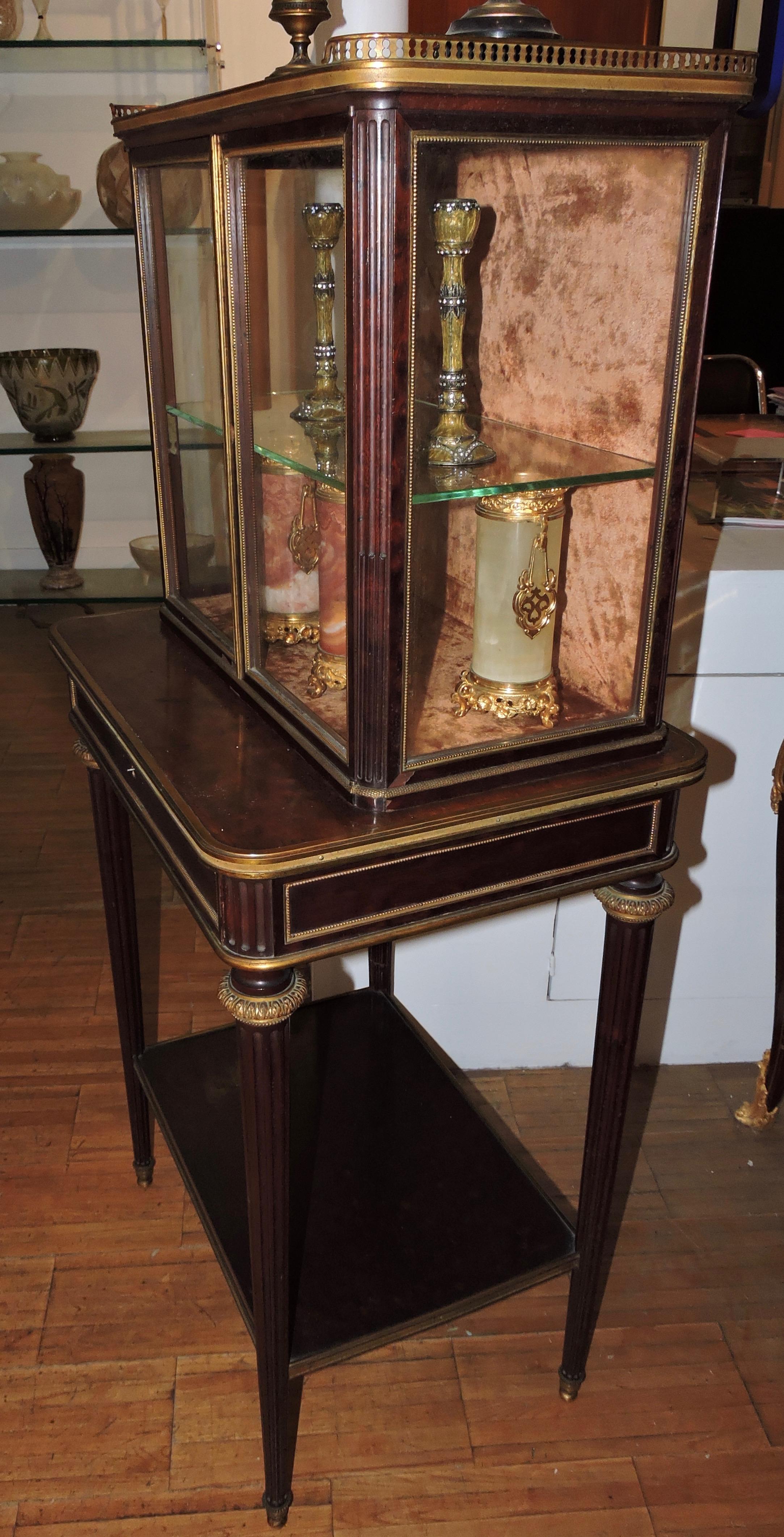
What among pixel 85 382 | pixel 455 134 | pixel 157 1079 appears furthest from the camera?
pixel 85 382

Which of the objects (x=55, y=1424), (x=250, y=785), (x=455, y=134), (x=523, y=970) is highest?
(x=455, y=134)

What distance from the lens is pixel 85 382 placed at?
12.2ft

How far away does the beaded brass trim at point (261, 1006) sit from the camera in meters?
1.16

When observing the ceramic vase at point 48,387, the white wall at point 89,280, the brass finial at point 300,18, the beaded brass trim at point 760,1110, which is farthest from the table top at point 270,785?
the white wall at point 89,280

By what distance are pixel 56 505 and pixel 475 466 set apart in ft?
10.4

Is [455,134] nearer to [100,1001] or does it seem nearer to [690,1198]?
[690,1198]

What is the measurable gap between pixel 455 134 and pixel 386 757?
1.74 ft

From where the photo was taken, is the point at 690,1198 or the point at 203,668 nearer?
the point at 203,668

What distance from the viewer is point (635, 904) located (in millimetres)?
1364

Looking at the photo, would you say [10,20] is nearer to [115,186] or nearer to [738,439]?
[115,186]

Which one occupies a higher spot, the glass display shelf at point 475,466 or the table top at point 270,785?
the glass display shelf at point 475,466

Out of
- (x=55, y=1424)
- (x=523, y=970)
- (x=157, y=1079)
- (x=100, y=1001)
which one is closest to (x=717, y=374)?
(x=523, y=970)

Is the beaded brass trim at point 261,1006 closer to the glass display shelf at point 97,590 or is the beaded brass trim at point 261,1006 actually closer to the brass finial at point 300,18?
the brass finial at point 300,18

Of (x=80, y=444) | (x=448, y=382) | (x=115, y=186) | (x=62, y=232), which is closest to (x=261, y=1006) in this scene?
(x=448, y=382)
